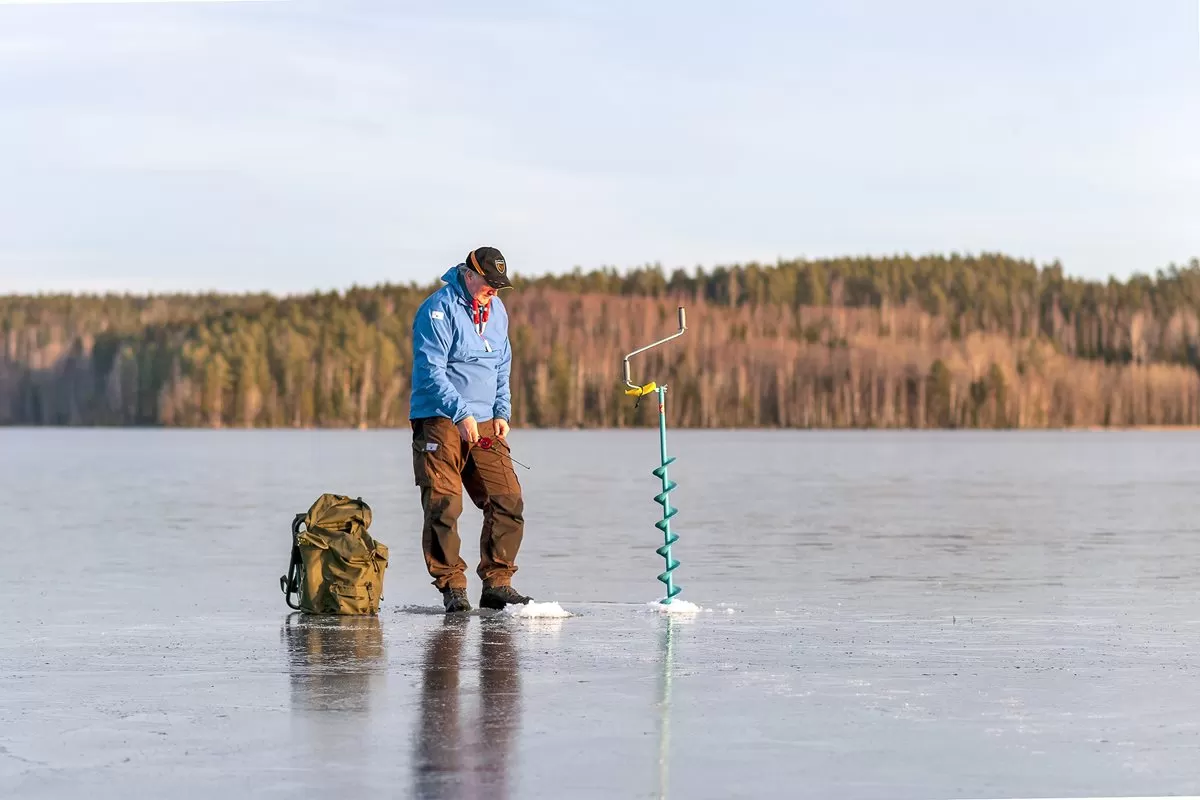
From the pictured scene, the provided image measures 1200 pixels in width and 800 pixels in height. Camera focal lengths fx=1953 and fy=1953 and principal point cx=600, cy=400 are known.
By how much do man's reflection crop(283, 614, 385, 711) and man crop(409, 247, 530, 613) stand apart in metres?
0.86

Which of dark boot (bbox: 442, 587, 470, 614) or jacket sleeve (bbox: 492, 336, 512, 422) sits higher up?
jacket sleeve (bbox: 492, 336, 512, 422)

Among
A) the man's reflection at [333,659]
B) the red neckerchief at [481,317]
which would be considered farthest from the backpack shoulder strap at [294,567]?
the red neckerchief at [481,317]

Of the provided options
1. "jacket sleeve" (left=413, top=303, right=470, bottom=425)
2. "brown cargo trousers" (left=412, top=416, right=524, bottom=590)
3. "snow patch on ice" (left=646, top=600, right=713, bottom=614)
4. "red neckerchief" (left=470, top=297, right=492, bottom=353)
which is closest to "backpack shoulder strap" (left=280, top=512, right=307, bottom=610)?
"brown cargo trousers" (left=412, top=416, right=524, bottom=590)

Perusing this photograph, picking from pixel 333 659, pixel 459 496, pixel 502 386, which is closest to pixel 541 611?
pixel 459 496

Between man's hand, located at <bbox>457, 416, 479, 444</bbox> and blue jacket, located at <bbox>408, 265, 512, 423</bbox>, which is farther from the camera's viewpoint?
blue jacket, located at <bbox>408, 265, 512, 423</bbox>

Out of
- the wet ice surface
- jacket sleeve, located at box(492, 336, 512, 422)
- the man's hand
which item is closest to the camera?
the wet ice surface

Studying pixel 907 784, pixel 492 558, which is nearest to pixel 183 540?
pixel 492 558

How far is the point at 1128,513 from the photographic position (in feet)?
105

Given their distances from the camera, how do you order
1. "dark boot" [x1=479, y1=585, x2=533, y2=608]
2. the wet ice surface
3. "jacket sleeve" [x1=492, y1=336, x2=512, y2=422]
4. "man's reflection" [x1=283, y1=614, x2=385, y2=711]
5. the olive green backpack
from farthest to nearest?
"jacket sleeve" [x1=492, y1=336, x2=512, y2=422] < "dark boot" [x1=479, y1=585, x2=533, y2=608] < the olive green backpack < "man's reflection" [x1=283, y1=614, x2=385, y2=711] < the wet ice surface

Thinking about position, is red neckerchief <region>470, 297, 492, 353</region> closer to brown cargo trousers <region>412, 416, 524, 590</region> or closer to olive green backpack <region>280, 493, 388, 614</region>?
brown cargo trousers <region>412, 416, 524, 590</region>

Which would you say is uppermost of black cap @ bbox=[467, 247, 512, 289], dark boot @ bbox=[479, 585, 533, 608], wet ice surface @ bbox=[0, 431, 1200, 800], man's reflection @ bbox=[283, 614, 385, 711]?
black cap @ bbox=[467, 247, 512, 289]

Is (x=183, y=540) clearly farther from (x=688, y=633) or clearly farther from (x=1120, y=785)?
(x=1120, y=785)

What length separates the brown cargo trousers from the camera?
14.2 meters

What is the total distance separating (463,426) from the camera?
553 inches
